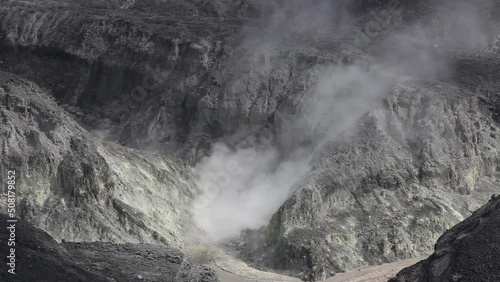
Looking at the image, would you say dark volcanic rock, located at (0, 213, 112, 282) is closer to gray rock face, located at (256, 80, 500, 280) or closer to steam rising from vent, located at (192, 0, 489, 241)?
gray rock face, located at (256, 80, 500, 280)

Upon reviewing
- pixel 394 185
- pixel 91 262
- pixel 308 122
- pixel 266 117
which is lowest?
pixel 91 262

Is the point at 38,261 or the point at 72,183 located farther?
the point at 72,183

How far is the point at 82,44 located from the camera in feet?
180

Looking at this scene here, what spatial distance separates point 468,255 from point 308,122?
20300 millimetres

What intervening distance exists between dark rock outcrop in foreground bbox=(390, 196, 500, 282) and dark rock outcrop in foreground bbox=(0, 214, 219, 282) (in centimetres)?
891

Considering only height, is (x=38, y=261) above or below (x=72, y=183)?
below

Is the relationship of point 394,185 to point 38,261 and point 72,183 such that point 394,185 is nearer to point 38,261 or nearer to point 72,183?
point 72,183

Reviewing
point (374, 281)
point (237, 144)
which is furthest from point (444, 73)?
point (374, 281)

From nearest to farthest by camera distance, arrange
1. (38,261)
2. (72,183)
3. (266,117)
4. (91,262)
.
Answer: (38,261), (91,262), (72,183), (266,117)

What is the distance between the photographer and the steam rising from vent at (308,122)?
137 feet

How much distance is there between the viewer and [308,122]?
45281mm

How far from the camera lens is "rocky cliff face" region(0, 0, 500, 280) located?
36.9m

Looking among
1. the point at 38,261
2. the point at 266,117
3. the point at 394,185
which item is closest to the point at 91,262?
the point at 38,261

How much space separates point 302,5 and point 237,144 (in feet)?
49.6
